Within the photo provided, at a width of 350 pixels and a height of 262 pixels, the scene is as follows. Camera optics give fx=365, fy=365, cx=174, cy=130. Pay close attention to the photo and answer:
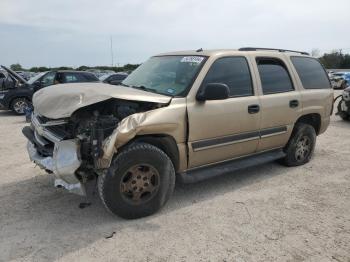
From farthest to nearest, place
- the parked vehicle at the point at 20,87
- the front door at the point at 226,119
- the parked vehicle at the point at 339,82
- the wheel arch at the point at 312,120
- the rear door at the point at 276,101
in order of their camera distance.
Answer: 1. the parked vehicle at the point at 339,82
2. the parked vehicle at the point at 20,87
3. the wheel arch at the point at 312,120
4. the rear door at the point at 276,101
5. the front door at the point at 226,119

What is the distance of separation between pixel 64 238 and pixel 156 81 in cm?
222

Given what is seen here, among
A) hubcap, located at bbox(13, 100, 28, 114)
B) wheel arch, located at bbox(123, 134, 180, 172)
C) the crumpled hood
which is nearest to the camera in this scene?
the crumpled hood

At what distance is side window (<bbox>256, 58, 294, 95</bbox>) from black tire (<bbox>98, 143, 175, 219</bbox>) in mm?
1997

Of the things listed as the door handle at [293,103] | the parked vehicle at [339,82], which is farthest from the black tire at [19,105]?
the parked vehicle at [339,82]

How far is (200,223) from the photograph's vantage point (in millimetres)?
3908

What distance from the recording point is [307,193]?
482 cm

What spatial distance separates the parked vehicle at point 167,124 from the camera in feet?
12.1

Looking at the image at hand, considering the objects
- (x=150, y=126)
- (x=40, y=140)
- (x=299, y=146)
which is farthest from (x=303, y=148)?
(x=40, y=140)

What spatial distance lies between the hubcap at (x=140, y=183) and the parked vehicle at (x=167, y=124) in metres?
0.01

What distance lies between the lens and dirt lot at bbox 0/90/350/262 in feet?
11.0

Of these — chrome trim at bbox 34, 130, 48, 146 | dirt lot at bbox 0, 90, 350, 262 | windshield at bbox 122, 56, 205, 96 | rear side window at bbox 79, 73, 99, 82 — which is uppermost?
windshield at bbox 122, 56, 205, 96

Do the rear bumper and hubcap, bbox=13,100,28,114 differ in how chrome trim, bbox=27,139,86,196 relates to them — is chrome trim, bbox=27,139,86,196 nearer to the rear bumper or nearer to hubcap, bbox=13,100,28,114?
the rear bumper

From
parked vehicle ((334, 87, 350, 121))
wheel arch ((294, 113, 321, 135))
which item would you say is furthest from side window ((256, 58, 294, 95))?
parked vehicle ((334, 87, 350, 121))

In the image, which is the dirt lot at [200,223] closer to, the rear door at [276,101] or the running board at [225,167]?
the running board at [225,167]
